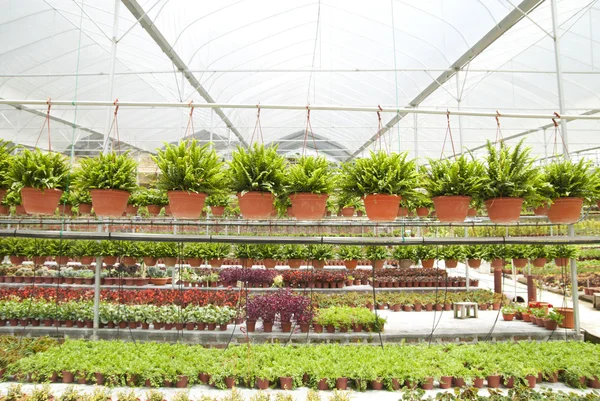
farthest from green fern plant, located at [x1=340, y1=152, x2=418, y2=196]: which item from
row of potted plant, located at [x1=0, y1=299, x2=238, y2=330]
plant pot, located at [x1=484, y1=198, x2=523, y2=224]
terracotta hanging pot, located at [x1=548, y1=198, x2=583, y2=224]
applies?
row of potted plant, located at [x1=0, y1=299, x2=238, y2=330]

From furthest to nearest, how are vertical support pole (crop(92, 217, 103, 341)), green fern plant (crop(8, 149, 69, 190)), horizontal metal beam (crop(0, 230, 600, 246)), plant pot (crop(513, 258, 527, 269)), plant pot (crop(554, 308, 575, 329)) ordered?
plant pot (crop(513, 258, 527, 269)) → plant pot (crop(554, 308, 575, 329)) → vertical support pole (crop(92, 217, 103, 341)) → horizontal metal beam (crop(0, 230, 600, 246)) → green fern plant (crop(8, 149, 69, 190))

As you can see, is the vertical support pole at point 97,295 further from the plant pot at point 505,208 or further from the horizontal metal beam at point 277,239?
the plant pot at point 505,208

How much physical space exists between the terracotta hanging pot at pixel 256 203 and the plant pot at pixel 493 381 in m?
3.87

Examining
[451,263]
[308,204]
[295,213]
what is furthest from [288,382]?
[451,263]

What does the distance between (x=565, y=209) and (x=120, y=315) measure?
7.46 metres

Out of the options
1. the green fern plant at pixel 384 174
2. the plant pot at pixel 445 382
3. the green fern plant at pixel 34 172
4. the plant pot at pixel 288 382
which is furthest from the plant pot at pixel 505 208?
the green fern plant at pixel 34 172

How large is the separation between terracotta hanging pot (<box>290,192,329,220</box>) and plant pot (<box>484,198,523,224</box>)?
1.67 metres

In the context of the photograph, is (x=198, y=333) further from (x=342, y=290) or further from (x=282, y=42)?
(x=282, y=42)

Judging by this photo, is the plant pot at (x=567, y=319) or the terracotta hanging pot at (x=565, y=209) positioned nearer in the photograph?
the terracotta hanging pot at (x=565, y=209)

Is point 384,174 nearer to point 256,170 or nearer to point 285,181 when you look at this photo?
point 285,181

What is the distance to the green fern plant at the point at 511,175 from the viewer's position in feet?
12.4

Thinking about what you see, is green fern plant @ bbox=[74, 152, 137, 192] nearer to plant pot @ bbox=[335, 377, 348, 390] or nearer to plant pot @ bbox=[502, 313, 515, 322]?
plant pot @ bbox=[335, 377, 348, 390]

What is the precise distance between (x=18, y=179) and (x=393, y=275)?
11.1m

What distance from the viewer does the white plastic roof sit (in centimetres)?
953
